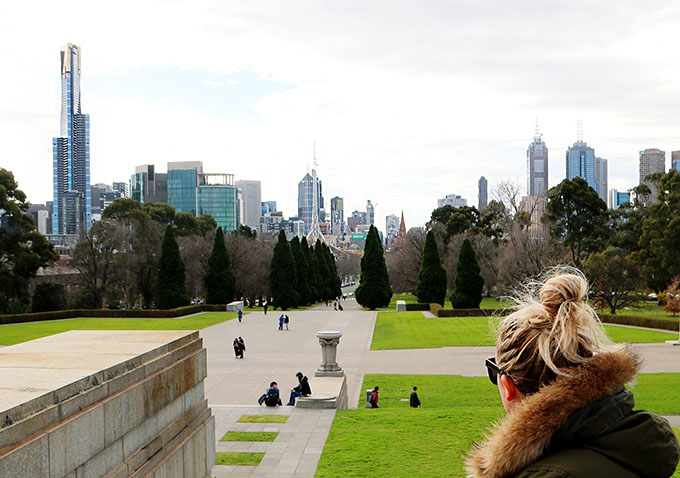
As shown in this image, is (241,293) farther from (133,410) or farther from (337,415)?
(133,410)

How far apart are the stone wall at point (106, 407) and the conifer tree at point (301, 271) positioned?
49897 millimetres

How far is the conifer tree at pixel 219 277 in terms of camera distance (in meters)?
52.6

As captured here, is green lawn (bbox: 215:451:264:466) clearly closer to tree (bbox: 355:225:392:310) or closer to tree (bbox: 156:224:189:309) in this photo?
tree (bbox: 156:224:189:309)

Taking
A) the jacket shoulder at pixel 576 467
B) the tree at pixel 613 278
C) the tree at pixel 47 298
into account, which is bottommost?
the tree at pixel 47 298

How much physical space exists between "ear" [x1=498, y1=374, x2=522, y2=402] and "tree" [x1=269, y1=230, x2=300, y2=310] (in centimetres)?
5267

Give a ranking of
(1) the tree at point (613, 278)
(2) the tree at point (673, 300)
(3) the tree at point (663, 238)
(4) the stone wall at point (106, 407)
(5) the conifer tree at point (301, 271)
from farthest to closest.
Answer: (5) the conifer tree at point (301, 271) → (1) the tree at point (613, 278) → (3) the tree at point (663, 238) → (2) the tree at point (673, 300) → (4) the stone wall at point (106, 407)

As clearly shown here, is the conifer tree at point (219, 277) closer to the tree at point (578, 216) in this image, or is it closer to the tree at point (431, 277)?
the tree at point (431, 277)

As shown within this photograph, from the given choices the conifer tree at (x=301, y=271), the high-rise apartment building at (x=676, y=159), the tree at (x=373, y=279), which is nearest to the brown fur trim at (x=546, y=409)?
the tree at (x=373, y=279)

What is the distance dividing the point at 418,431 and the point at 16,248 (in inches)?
1561

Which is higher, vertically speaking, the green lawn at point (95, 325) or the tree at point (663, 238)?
the tree at point (663, 238)

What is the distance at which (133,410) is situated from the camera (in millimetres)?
6461

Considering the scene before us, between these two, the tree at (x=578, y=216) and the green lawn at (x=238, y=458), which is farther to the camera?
the tree at (x=578, y=216)

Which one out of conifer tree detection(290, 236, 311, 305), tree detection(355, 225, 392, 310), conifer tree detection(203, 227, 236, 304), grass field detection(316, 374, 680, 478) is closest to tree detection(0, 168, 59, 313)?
conifer tree detection(203, 227, 236, 304)

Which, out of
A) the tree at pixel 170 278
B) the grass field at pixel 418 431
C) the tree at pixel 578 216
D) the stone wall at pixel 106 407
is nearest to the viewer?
the stone wall at pixel 106 407
